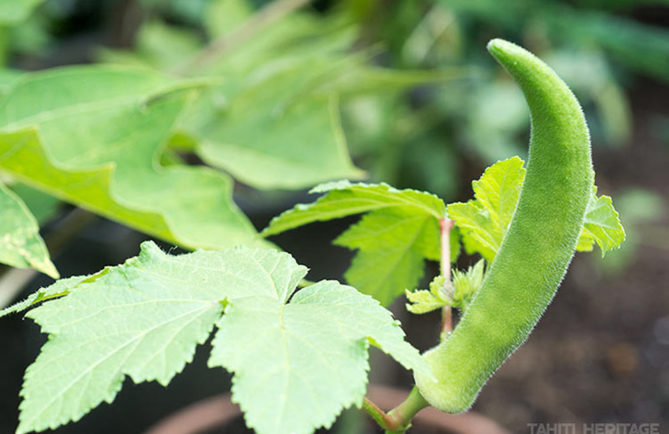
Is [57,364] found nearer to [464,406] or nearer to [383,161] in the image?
[464,406]

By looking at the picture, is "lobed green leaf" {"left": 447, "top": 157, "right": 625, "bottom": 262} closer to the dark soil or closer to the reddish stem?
the reddish stem

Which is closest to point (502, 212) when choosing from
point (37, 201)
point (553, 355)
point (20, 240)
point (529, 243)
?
point (529, 243)

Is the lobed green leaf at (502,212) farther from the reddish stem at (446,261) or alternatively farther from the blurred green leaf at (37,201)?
the blurred green leaf at (37,201)

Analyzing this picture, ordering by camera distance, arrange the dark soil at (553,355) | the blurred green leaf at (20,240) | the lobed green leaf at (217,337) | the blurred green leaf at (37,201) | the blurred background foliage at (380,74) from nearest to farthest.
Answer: the lobed green leaf at (217,337) < the blurred green leaf at (20,240) < the blurred green leaf at (37,201) < the blurred background foliage at (380,74) < the dark soil at (553,355)

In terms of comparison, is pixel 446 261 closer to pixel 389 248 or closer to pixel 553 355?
pixel 389 248

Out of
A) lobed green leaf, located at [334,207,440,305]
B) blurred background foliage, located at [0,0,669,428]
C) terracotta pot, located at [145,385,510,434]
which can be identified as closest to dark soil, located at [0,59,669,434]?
blurred background foliage, located at [0,0,669,428]

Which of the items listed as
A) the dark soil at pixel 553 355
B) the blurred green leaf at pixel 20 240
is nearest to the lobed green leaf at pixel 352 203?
the blurred green leaf at pixel 20 240

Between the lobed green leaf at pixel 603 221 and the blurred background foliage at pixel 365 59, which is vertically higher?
the lobed green leaf at pixel 603 221
